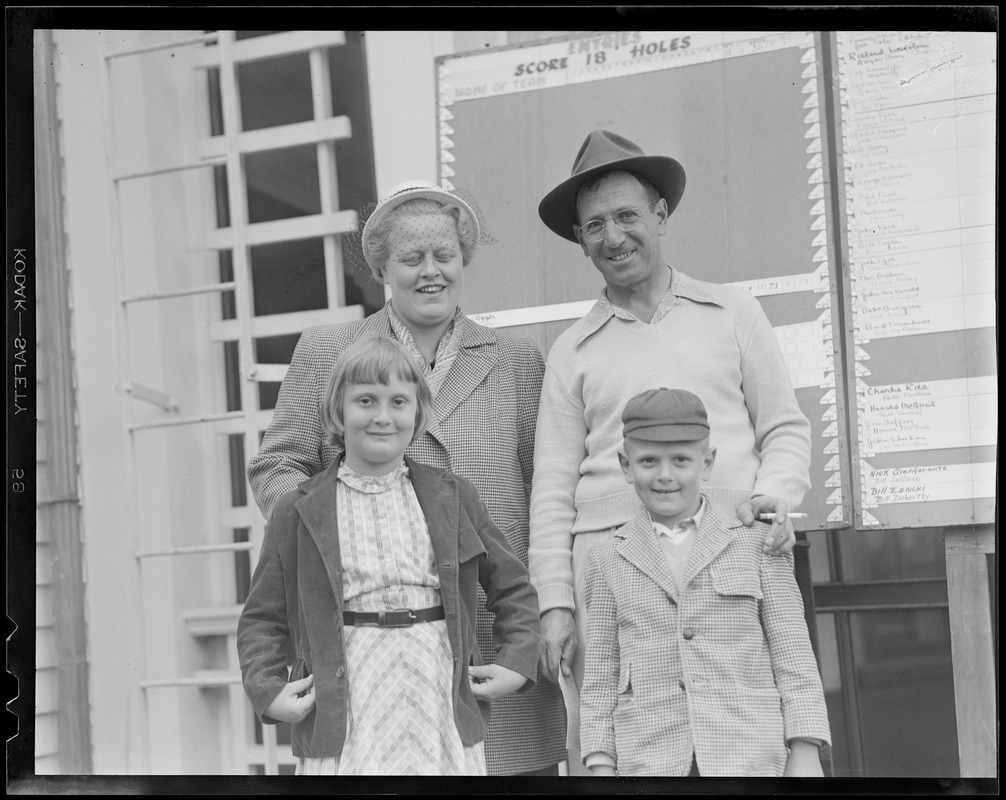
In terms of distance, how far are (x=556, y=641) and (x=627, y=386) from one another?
0.69 m

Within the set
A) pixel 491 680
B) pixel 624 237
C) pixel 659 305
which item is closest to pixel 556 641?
pixel 491 680

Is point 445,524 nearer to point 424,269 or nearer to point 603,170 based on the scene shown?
point 424,269

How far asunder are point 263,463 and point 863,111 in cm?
201

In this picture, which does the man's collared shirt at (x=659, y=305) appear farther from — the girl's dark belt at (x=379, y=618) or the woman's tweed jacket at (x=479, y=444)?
the girl's dark belt at (x=379, y=618)

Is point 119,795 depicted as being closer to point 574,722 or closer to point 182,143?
point 574,722

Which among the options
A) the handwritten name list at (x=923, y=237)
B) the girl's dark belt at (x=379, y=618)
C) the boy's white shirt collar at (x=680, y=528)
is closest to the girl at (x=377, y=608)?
the girl's dark belt at (x=379, y=618)

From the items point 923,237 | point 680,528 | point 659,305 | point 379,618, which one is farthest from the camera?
point 923,237

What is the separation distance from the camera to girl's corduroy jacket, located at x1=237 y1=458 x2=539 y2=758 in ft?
10.3

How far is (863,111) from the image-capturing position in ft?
12.3

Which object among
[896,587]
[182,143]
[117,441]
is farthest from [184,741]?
[896,587]

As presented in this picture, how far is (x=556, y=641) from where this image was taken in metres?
3.29

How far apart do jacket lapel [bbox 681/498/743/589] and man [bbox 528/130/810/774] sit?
0.04 meters

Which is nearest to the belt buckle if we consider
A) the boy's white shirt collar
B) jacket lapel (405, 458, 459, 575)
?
jacket lapel (405, 458, 459, 575)

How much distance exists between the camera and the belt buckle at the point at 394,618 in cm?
312
